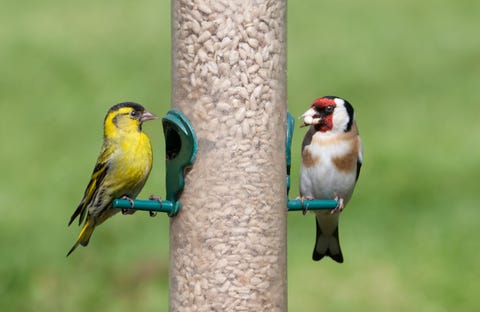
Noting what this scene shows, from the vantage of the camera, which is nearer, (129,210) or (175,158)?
(175,158)

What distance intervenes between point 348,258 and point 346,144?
3.79 metres

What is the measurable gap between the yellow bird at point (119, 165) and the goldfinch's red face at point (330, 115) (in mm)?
892

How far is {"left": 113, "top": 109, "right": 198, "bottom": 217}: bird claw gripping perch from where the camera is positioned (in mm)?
6098

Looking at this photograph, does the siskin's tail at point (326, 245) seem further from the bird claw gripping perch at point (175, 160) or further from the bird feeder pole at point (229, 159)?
the bird claw gripping perch at point (175, 160)

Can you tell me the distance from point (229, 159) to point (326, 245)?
1805 mm

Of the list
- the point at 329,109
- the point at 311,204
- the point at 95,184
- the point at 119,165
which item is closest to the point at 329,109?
the point at 329,109

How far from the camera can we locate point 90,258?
33.8 ft

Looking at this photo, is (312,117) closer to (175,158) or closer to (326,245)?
(326,245)

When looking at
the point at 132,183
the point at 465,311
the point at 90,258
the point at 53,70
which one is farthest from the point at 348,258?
the point at 53,70

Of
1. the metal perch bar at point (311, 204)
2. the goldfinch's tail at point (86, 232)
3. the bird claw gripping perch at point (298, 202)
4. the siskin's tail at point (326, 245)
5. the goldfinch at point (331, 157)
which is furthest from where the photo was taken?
the siskin's tail at point (326, 245)

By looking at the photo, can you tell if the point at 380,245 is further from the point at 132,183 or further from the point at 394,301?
the point at 132,183

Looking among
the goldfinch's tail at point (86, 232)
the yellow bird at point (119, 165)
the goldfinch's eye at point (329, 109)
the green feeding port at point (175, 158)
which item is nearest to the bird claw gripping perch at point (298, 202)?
the green feeding port at point (175, 158)

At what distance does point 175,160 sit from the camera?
6203mm

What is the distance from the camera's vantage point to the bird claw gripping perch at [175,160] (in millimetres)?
6098
